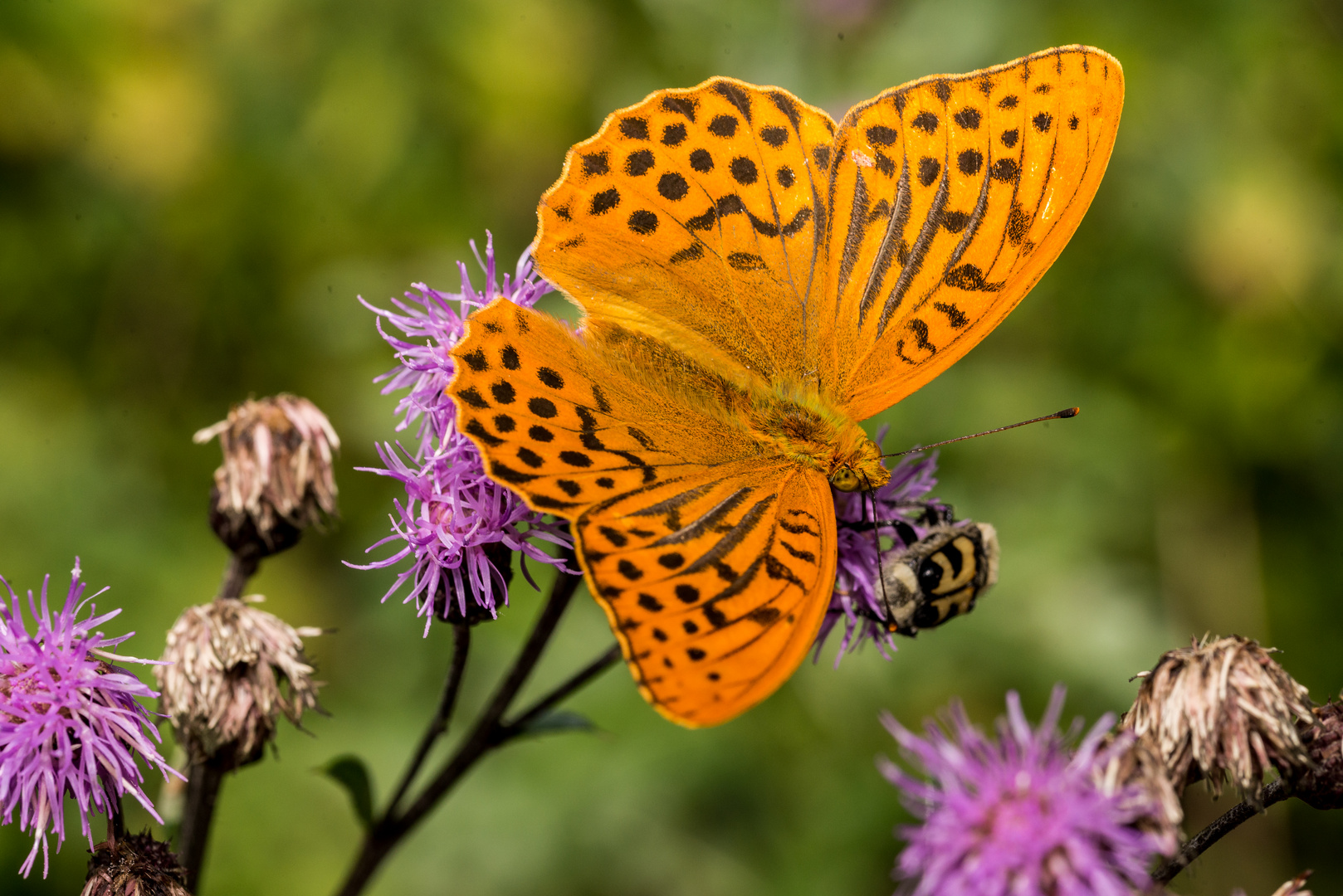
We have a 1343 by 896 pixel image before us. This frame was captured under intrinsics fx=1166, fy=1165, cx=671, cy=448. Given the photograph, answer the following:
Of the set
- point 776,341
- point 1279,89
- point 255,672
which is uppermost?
point 1279,89

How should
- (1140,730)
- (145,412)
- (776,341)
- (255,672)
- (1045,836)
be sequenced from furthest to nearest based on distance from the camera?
(145,412) < (776,341) < (255,672) < (1140,730) < (1045,836)

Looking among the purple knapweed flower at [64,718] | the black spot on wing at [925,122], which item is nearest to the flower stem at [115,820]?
the purple knapweed flower at [64,718]

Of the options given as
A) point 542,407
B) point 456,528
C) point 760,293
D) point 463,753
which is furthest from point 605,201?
point 463,753

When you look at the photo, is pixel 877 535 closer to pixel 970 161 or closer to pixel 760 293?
pixel 760 293

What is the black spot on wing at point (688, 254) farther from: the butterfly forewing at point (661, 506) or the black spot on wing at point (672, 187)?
the butterfly forewing at point (661, 506)

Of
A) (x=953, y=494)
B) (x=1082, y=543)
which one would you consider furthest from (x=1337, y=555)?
(x=953, y=494)

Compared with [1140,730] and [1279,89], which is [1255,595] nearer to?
[1279,89]
